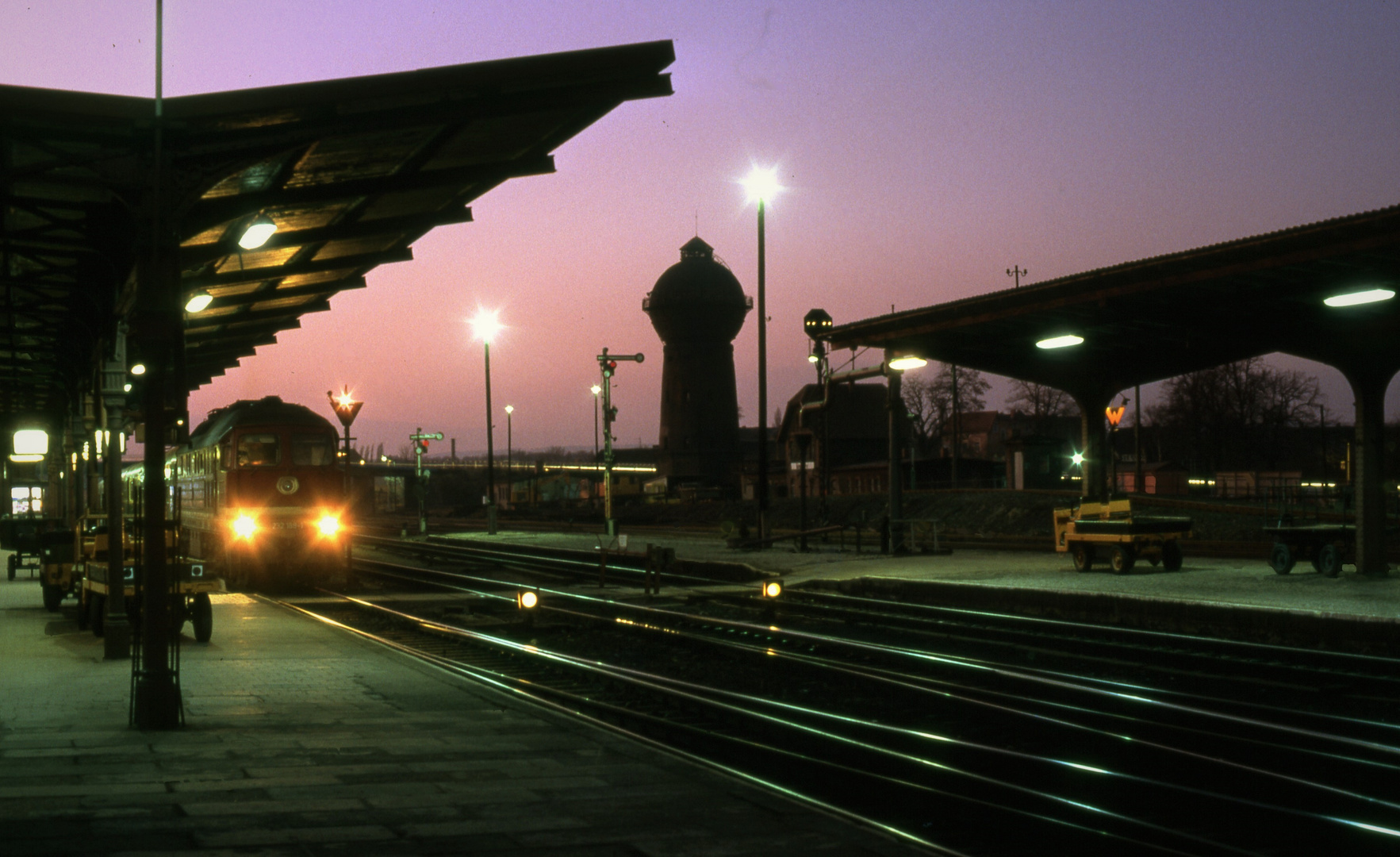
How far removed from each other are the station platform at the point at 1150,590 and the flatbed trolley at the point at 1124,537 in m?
0.35

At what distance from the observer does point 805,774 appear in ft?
29.1

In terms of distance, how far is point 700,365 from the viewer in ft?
294

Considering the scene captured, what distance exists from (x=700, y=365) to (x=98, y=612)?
74.3 metres

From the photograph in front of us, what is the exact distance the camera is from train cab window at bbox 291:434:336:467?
85.3 feet

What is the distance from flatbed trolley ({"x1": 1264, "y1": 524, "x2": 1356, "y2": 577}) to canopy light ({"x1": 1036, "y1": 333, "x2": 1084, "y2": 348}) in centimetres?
503

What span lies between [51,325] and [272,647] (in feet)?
26.5

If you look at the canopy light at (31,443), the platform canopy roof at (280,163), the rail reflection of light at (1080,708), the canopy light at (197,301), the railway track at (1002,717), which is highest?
the platform canopy roof at (280,163)

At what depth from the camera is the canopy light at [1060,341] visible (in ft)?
81.0

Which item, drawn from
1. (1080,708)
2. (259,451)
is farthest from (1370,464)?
(259,451)

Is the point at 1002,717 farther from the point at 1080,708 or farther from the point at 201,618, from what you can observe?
the point at 201,618

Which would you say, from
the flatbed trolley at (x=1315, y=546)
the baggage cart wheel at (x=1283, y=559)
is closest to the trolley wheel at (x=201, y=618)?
the flatbed trolley at (x=1315, y=546)

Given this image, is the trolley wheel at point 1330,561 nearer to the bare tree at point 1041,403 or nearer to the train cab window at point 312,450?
the train cab window at point 312,450

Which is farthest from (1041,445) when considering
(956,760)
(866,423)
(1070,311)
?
(956,760)

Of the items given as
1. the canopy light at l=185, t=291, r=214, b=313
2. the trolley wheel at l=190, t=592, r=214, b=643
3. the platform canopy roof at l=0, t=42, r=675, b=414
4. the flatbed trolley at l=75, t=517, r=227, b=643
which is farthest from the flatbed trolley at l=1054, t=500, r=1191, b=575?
the canopy light at l=185, t=291, r=214, b=313
